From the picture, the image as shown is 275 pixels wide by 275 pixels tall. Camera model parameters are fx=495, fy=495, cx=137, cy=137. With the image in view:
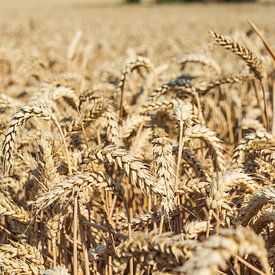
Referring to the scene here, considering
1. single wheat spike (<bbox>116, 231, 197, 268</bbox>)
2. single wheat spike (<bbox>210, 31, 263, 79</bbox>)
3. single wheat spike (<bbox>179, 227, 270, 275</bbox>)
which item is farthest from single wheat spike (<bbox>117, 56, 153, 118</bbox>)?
single wheat spike (<bbox>179, 227, 270, 275</bbox>)

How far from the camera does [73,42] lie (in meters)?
5.39

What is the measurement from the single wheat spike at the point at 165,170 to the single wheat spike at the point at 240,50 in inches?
28.4

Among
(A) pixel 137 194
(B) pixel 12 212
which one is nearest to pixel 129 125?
(A) pixel 137 194

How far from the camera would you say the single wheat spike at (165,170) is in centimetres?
159

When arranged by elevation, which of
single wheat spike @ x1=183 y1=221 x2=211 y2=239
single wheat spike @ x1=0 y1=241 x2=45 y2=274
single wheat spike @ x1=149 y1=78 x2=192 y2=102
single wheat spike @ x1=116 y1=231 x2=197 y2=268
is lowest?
single wheat spike @ x1=0 y1=241 x2=45 y2=274

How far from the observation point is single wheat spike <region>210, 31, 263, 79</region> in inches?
87.7

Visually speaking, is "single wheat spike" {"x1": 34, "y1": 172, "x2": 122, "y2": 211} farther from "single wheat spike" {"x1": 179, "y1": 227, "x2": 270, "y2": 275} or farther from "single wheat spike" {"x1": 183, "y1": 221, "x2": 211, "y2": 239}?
"single wheat spike" {"x1": 179, "y1": 227, "x2": 270, "y2": 275}

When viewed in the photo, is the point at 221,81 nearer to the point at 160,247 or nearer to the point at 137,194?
the point at 137,194

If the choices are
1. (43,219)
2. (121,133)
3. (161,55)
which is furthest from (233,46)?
(161,55)

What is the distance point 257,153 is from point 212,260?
50.4 inches

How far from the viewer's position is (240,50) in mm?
2371

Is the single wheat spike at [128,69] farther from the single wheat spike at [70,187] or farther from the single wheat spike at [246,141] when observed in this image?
the single wheat spike at [70,187]

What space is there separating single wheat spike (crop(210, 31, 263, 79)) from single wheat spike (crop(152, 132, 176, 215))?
28.4 inches

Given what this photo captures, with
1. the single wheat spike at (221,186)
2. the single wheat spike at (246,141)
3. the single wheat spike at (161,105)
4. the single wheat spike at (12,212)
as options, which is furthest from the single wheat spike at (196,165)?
the single wheat spike at (12,212)
